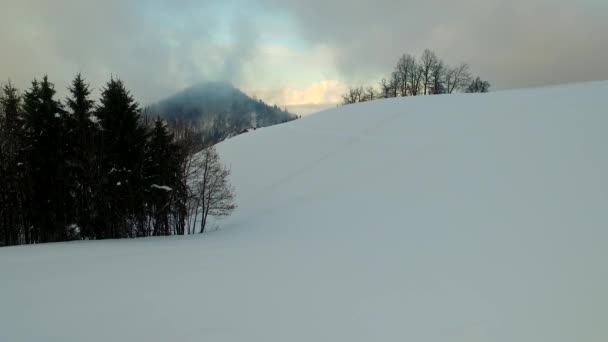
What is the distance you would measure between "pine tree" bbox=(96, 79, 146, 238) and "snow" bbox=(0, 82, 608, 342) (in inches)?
163

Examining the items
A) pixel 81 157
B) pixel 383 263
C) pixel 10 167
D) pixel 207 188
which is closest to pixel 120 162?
pixel 81 157

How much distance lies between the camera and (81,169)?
63.1 feet

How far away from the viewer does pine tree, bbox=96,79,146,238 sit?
61.8 ft

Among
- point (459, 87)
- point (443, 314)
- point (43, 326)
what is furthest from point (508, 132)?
point (459, 87)

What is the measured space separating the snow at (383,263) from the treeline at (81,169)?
437 cm

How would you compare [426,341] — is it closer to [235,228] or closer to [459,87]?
[235,228]

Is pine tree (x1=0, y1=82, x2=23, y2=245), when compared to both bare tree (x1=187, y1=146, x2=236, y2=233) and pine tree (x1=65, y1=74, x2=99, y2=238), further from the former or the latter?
bare tree (x1=187, y1=146, x2=236, y2=233)

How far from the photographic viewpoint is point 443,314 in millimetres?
7230

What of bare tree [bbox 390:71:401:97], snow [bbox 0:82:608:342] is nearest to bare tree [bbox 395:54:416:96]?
bare tree [bbox 390:71:401:97]

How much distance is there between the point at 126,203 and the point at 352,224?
13.0 m

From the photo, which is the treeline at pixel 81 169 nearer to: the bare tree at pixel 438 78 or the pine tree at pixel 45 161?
the pine tree at pixel 45 161

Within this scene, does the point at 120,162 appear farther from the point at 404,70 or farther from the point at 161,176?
the point at 404,70

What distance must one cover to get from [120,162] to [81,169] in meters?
2.45

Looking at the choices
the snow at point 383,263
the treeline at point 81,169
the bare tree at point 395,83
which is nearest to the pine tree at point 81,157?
the treeline at point 81,169
